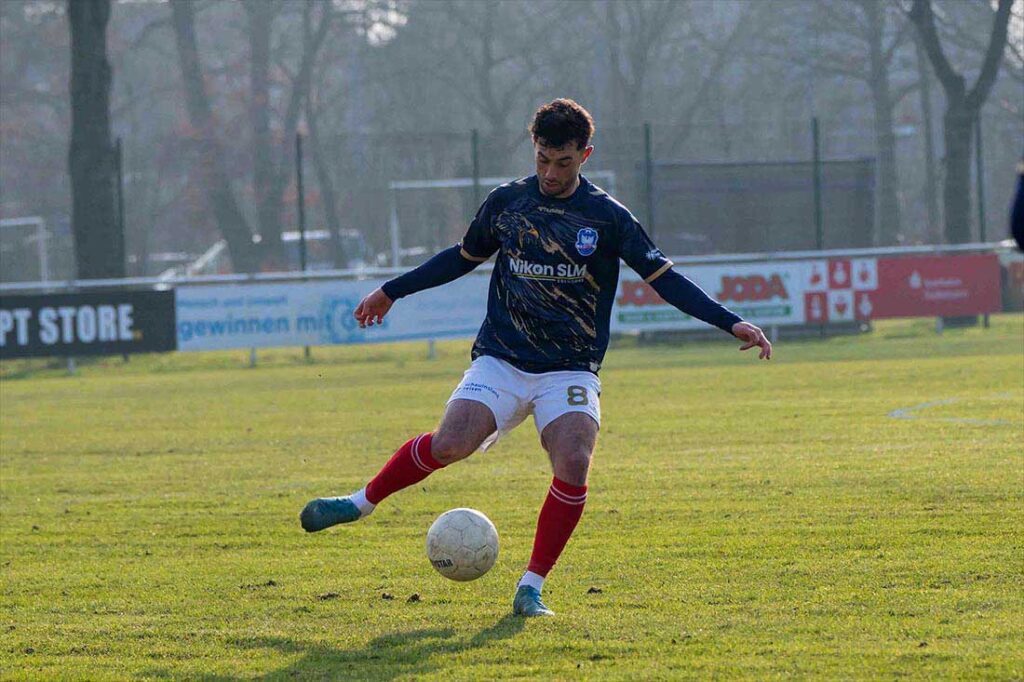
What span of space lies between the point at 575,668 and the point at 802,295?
61.5 feet

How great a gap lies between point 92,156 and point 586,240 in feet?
70.8

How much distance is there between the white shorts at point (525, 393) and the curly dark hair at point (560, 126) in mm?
930

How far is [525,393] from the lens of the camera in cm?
587

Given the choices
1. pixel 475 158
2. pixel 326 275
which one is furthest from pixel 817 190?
pixel 326 275

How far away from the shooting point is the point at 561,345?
5875 millimetres

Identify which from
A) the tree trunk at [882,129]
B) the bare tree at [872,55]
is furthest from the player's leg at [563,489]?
the bare tree at [872,55]

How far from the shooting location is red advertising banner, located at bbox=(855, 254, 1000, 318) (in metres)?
23.0

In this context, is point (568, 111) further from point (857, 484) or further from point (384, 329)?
point (384, 329)

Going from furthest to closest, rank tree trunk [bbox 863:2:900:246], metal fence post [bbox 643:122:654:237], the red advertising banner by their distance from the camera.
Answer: tree trunk [bbox 863:2:900:246] → metal fence post [bbox 643:122:654:237] → the red advertising banner

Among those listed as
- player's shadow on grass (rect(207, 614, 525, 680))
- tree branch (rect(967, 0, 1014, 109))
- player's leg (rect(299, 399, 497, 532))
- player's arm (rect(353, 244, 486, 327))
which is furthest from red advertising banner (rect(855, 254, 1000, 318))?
player's shadow on grass (rect(207, 614, 525, 680))

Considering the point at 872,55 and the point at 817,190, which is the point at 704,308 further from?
the point at 872,55

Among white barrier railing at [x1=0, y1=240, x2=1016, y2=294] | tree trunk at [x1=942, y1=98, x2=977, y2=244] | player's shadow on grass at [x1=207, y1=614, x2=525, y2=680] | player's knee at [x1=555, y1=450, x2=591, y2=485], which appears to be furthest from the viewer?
tree trunk at [x1=942, y1=98, x2=977, y2=244]

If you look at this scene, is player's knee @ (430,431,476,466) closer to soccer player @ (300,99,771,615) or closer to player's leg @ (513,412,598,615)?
soccer player @ (300,99,771,615)

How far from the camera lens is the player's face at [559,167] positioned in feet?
18.5
